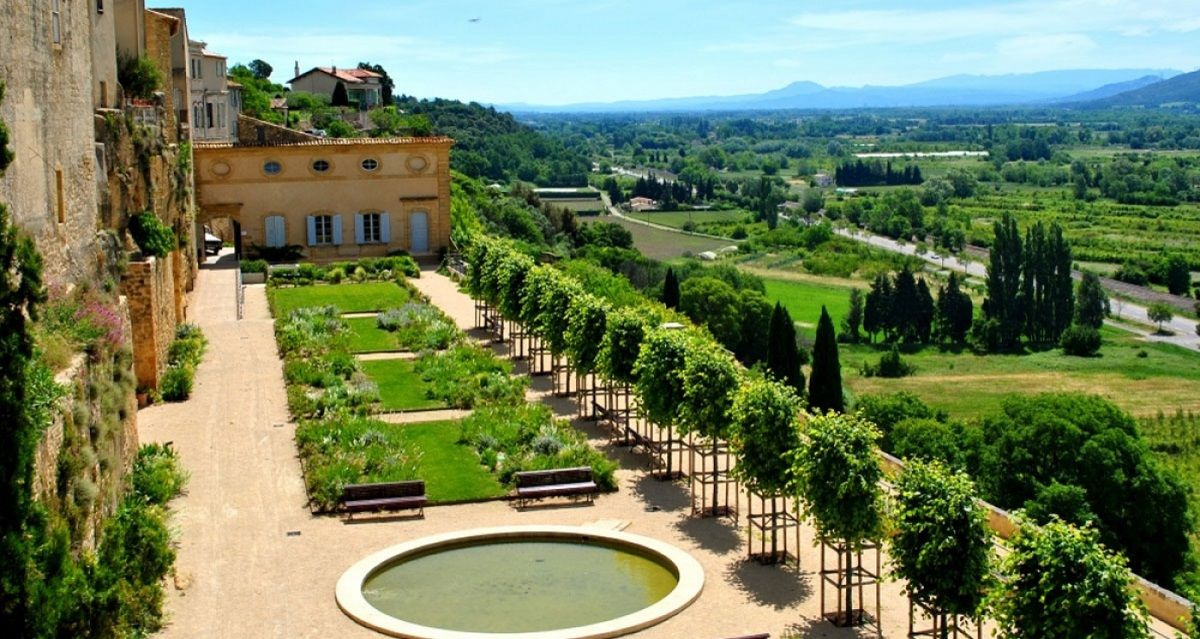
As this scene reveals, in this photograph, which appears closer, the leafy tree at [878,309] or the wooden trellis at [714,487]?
the wooden trellis at [714,487]

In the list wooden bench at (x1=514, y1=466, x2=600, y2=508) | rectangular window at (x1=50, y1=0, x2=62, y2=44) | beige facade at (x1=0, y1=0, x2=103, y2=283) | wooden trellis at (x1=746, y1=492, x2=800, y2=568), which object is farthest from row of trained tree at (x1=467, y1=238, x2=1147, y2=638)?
rectangular window at (x1=50, y1=0, x2=62, y2=44)

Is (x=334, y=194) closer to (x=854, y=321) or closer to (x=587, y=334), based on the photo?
(x=587, y=334)

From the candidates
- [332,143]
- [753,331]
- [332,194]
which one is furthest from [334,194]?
[753,331]

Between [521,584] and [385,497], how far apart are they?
4.42m

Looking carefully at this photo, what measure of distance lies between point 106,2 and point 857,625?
2482 centimetres

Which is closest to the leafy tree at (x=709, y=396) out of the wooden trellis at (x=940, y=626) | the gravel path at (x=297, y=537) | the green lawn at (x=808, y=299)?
the gravel path at (x=297, y=537)

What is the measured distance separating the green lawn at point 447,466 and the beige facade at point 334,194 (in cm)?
2651

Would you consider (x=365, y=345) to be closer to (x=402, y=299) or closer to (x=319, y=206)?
(x=402, y=299)

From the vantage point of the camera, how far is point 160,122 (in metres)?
38.7

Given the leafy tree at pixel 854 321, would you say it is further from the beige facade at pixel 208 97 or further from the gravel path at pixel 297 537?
the gravel path at pixel 297 537

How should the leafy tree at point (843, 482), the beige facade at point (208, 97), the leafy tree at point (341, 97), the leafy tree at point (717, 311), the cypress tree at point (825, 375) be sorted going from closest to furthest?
the leafy tree at point (843, 482) → the cypress tree at point (825, 375) → the beige facade at point (208, 97) → the leafy tree at point (717, 311) → the leafy tree at point (341, 97)

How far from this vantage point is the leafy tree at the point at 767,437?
70.2 ft

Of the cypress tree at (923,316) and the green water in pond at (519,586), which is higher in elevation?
the green water in pond at (519,586)

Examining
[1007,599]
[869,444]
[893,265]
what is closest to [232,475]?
[869,444]
